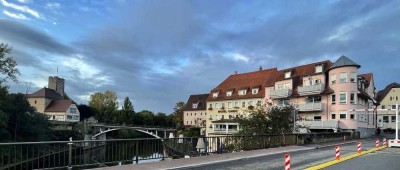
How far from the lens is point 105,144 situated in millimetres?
14586

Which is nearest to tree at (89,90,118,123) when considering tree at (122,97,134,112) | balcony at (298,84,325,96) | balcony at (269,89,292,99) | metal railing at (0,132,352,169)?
tree at (122,97,134,112)

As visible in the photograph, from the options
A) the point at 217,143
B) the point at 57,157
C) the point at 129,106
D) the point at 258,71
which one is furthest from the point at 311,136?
the point at 129,106

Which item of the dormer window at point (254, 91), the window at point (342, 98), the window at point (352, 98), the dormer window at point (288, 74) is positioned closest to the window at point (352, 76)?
the window at point (352, 98)

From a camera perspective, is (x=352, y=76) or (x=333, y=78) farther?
(x=333, y=78)

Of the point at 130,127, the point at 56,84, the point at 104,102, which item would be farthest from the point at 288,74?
the point at 56,84

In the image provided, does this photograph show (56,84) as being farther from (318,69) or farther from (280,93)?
(318,69)

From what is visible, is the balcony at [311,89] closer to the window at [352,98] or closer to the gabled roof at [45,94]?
the window at [352,98]

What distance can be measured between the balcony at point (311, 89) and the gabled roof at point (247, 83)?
8723 millimetres

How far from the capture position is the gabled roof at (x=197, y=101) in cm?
10394

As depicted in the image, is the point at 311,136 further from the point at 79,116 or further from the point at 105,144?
the point at 79,116

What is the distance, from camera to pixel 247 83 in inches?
2980

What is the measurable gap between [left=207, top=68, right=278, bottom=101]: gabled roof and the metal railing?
46462mm

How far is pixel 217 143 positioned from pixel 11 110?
3881cm

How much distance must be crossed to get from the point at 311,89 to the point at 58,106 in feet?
262
